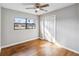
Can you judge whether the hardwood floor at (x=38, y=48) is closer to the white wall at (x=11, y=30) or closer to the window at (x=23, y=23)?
the white wall at (x=11, y=30)

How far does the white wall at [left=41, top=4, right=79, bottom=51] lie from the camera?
59.4 inches

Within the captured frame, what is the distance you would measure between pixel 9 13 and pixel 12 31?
33cm

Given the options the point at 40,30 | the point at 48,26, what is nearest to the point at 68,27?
the point at 48,26

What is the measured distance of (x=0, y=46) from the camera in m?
1.36

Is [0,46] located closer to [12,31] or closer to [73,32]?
[12,31]

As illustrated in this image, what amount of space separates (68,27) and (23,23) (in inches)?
34.8

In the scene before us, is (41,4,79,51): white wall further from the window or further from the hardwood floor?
the window

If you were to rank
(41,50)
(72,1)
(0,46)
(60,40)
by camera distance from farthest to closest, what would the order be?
(60,40) < (41,50) < (0,46) < (72,1)

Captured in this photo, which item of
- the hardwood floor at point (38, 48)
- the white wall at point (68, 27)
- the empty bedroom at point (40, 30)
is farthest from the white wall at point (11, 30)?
the white wall at point (68, 27)

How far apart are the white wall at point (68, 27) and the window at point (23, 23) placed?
0.42m

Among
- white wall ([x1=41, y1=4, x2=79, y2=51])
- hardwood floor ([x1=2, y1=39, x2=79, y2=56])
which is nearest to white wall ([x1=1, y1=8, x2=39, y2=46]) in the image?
hardwood floor ([x1=2, y1=39, x2=79, y2=56])

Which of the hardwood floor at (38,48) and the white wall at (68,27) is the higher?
the white wall at (68,27)

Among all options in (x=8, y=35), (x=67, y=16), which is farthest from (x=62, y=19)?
(x=8, y=35)

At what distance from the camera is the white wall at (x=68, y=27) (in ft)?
4.95
